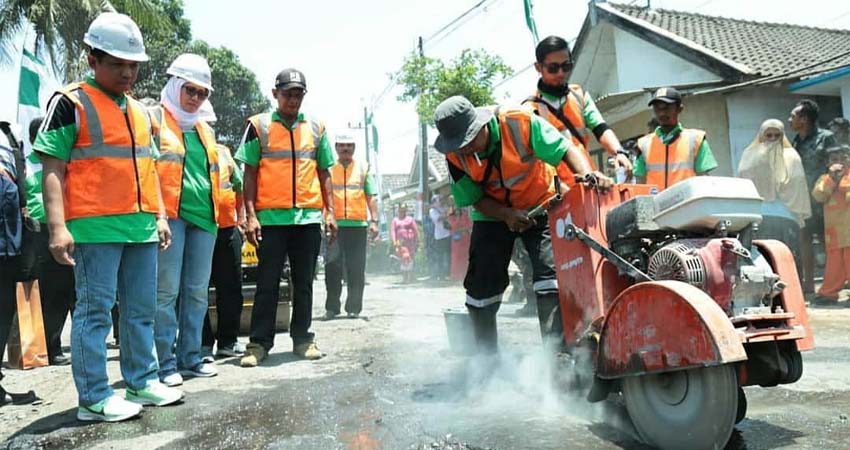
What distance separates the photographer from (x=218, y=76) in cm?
2919

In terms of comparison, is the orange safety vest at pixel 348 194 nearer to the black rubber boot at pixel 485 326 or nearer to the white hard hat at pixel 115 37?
the black rubber boot at pixel 485 326

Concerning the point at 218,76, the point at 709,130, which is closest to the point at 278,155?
the point at 709,130

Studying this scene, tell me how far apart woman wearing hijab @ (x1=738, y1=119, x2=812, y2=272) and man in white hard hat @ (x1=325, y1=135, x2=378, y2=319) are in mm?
4379

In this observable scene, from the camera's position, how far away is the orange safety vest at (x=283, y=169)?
518 cm

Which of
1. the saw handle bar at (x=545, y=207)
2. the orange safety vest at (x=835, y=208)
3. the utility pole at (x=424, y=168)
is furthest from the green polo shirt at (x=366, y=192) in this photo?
the utility pole at (x=424, y=168)

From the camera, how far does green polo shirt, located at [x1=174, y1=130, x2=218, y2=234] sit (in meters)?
4.62

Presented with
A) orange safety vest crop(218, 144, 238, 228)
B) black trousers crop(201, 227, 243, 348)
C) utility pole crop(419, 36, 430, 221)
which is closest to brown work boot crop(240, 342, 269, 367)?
black trousers crop(201, 227, 243, 348)

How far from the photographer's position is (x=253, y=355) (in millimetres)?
5055

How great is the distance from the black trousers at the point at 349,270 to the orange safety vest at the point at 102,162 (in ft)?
14.4

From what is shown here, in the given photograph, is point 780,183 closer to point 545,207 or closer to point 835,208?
point 835,208

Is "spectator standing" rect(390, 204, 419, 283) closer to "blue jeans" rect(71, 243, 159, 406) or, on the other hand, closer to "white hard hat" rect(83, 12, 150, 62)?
"blue jeans" rect(71, 243, 159, 406)

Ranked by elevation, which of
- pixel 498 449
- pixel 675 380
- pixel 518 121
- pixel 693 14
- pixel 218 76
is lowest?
pixel 498 449

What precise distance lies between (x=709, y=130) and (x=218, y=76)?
73.2ft

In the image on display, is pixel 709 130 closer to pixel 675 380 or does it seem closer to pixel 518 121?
pixel 518 121
